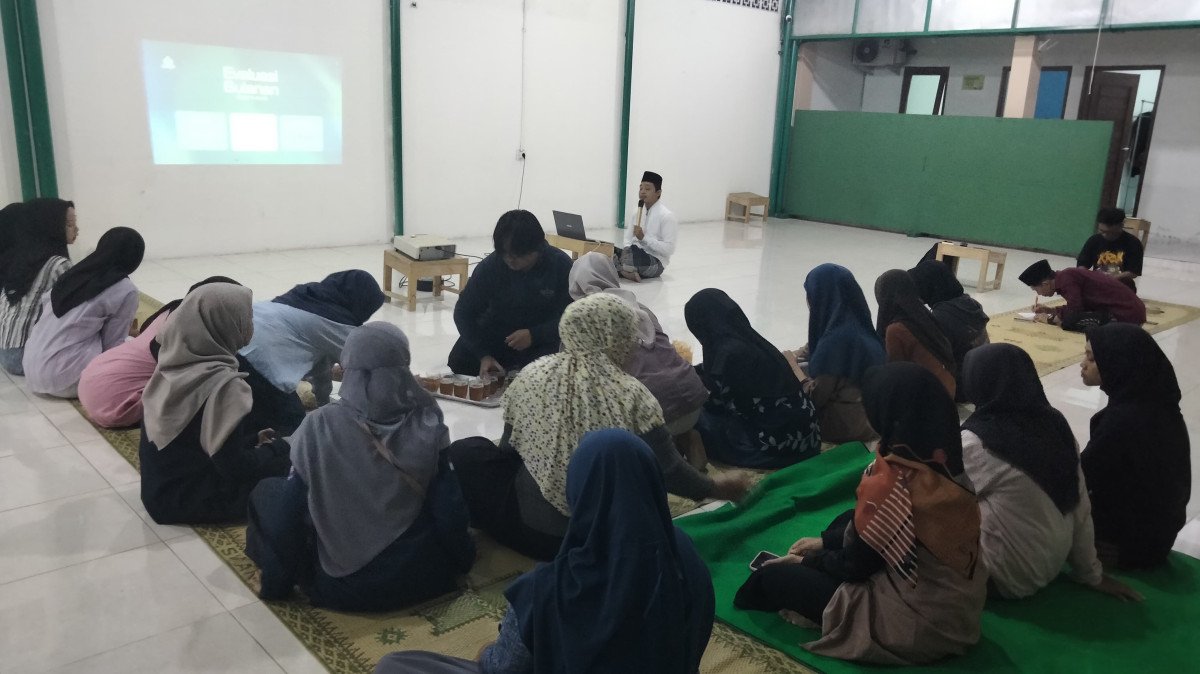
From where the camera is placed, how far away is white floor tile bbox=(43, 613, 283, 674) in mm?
2145

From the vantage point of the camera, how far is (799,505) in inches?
124


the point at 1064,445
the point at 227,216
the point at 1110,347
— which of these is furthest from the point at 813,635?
the point at 227,216

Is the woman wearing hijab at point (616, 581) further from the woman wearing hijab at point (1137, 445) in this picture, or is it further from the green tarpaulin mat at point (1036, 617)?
the woman wearing hijab at point (1137, 445)

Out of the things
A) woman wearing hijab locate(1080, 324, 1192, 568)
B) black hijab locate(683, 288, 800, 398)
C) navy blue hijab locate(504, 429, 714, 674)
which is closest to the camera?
navy blue hijab locate(504, 429, 714, 674)

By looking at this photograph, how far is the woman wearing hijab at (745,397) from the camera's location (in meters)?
3.37

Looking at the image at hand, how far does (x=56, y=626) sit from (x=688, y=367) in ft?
6.97

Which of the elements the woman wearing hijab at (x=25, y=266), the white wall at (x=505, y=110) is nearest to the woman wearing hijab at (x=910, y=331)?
the woman wearing hijab at (x=25, y=266)

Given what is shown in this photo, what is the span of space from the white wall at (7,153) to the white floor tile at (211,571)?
499 cm

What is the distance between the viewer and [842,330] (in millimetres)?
3633

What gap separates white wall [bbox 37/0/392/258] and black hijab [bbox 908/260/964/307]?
17.9ft

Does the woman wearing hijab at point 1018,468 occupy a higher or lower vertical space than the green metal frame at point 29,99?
lower

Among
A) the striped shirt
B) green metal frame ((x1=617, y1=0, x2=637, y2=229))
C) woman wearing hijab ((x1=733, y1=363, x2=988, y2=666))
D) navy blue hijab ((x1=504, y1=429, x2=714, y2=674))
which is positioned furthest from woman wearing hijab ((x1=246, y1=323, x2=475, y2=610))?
green metal frame ((x1=617, y1=0, x2=637, y2=229))

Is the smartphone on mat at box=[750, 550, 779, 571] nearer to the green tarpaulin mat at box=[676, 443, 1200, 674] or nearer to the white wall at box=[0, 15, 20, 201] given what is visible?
the green tarpaulin mat at box=[676, 443, 1200, 674]

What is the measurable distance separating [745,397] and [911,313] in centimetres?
86
